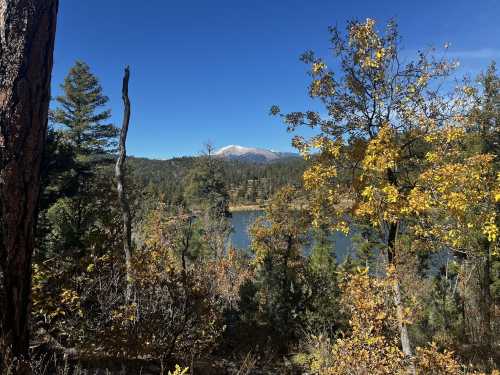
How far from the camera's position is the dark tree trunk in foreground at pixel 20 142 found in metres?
1.96

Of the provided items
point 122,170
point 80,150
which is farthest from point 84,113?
point 122,170

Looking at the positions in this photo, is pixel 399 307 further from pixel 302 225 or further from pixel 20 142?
pixel 20 142

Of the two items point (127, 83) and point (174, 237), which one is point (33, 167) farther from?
point (174, 237)

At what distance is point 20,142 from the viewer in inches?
79.0

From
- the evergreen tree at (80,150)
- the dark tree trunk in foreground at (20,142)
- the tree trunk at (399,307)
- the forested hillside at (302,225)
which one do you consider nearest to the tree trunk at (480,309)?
the forested hillside at (302,225)

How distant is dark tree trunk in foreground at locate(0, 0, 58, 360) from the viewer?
1958 mm

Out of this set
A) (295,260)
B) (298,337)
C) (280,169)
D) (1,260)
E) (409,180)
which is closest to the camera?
(1,260)

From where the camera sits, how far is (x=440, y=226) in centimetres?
610

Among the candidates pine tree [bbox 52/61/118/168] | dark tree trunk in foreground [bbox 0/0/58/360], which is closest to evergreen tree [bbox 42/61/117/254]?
pine tree [bbox 52/61/118/168]

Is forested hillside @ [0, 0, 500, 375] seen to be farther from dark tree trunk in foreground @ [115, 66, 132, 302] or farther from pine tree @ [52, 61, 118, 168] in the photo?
pine tree @ [52, 61, 118, 168]

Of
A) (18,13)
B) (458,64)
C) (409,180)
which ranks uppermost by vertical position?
(458,64)

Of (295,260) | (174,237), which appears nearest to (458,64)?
(295,260)

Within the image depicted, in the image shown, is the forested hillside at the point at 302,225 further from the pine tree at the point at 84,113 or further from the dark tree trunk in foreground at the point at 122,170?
the pine tree at the point at 84,113

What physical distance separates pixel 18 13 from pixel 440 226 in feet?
20.6
